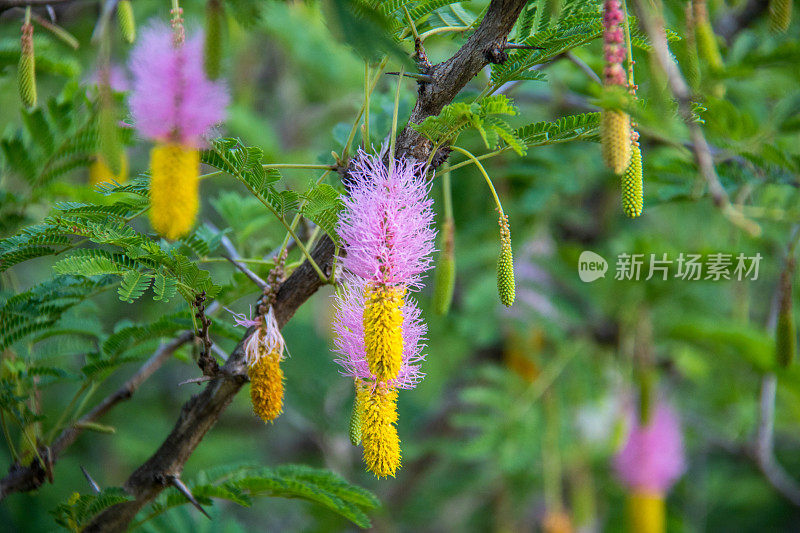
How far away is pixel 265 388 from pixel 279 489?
1.42ft

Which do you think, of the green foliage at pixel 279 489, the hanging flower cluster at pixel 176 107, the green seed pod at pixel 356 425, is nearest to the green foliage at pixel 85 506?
the green foliage at pixel 279 489

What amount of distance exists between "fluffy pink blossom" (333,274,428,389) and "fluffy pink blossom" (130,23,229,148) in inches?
15.7

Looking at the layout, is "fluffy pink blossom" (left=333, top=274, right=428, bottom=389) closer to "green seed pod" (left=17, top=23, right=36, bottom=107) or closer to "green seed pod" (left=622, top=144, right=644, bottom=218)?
"green seed pod" (left=622, top=144, right=644, bottom=218)

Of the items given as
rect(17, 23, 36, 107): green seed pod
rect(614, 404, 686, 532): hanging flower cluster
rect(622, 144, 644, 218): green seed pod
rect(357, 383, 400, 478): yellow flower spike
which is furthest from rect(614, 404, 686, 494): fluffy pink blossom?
rect(17, 23, 36, 107): green seed pod

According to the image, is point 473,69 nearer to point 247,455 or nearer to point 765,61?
point 765,61

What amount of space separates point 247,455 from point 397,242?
3.38 meters

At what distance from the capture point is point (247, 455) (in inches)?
165

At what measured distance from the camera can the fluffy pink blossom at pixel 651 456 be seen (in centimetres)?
344

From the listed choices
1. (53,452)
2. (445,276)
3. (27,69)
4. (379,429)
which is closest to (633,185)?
(445,276)

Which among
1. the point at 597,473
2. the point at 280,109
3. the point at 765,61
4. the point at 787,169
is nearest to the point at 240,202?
the point at 765,61

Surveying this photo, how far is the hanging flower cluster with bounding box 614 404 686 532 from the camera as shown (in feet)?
11.2

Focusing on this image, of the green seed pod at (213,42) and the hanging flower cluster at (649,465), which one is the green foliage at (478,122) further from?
the hanging flower cluster at (649,465)

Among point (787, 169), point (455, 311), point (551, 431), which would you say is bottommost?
point (551, 431)

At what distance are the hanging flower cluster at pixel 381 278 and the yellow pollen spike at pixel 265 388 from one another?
0.16 metres
